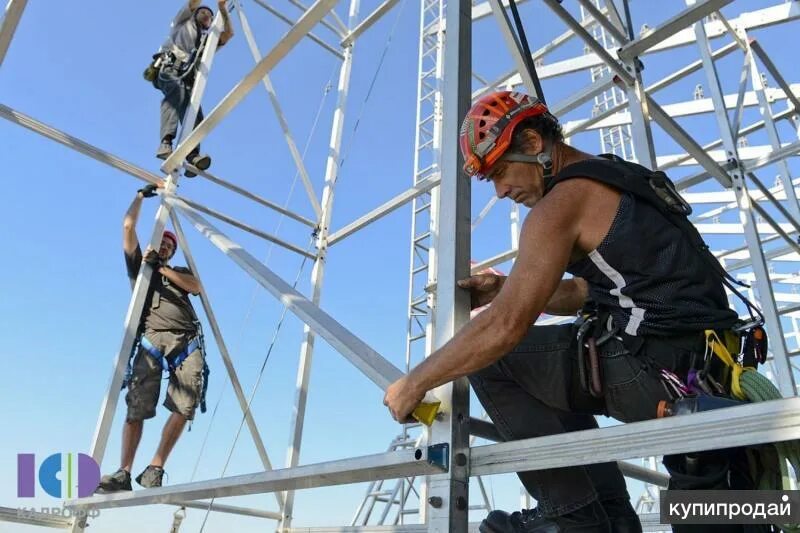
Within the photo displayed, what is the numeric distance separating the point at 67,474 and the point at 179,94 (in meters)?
3.25

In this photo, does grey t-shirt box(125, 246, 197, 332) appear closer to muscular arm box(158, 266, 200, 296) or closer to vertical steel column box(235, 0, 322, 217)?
muscular arm box(158, 266, 200, 296)

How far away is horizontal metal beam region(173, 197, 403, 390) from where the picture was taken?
2.44m

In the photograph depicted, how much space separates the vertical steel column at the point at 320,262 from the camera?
5664 millimetres

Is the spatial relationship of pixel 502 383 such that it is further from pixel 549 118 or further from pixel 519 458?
pixel 549 118

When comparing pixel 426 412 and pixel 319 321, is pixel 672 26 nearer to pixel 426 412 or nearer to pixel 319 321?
pixel 319 321

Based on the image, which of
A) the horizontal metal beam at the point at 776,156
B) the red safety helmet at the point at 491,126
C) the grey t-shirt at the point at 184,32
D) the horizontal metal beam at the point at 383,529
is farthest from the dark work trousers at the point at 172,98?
the horizontal metal beam at the point at 776,156

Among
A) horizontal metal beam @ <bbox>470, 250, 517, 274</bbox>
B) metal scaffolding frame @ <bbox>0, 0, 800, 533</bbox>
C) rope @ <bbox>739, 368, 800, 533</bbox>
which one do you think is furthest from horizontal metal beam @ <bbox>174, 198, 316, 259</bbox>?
rope @ <bbox>739, 368, 800, 533</bbox>

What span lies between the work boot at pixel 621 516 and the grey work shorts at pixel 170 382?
351cm

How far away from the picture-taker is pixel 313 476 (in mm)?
2424

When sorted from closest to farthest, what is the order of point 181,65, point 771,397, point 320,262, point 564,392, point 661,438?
point 661,438, point 771,397, point 564,392, point 181,65, point 320,262

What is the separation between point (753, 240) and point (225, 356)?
4127mm

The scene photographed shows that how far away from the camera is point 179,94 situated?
5.98m

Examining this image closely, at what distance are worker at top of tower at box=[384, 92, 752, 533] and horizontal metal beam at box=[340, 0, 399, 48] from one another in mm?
4007

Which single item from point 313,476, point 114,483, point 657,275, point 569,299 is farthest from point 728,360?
point 114,483
